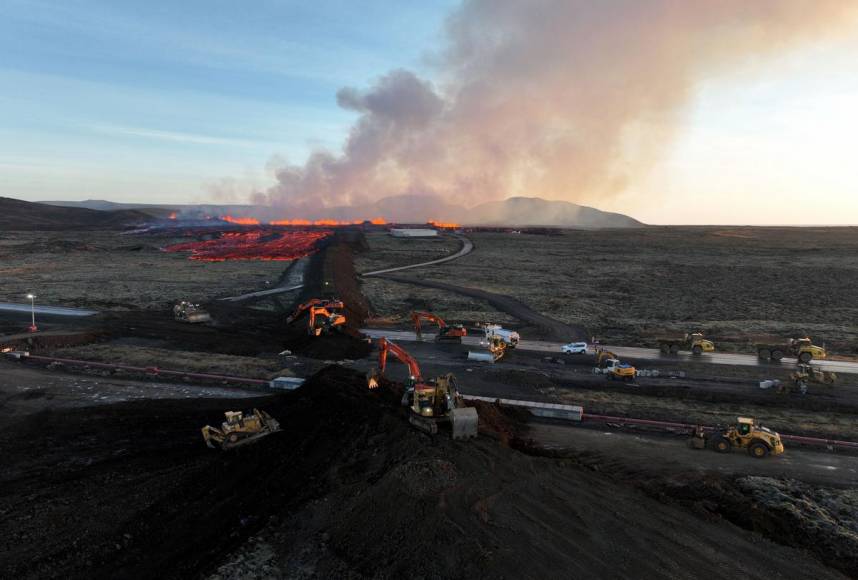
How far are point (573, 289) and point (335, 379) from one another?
162 ft

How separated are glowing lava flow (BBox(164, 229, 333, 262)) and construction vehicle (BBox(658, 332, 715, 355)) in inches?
2869

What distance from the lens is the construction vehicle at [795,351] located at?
124ft

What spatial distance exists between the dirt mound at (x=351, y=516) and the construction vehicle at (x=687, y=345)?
25.3 meters

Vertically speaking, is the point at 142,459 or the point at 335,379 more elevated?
the point at 335,379

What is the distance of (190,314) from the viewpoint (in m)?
47.2

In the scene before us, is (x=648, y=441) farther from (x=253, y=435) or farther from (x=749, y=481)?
(x=253, y=435)

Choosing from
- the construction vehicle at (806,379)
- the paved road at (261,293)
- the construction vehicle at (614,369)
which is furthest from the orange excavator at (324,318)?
the construction vehicle at (806,379)

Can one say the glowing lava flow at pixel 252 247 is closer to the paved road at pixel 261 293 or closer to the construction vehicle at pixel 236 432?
the paved road at pixel 261 293

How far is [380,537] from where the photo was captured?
14.6m

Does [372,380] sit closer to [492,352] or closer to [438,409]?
[438,409]

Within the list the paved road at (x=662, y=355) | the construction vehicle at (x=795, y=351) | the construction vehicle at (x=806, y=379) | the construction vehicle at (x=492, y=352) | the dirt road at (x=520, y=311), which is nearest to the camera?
the construction vehicle at (x=806, y=379)

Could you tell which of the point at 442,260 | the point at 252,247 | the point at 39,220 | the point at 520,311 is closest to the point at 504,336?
the point at 520,311

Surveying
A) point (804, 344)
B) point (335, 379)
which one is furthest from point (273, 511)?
point (804, 344)

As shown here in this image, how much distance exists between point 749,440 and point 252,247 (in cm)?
10411
